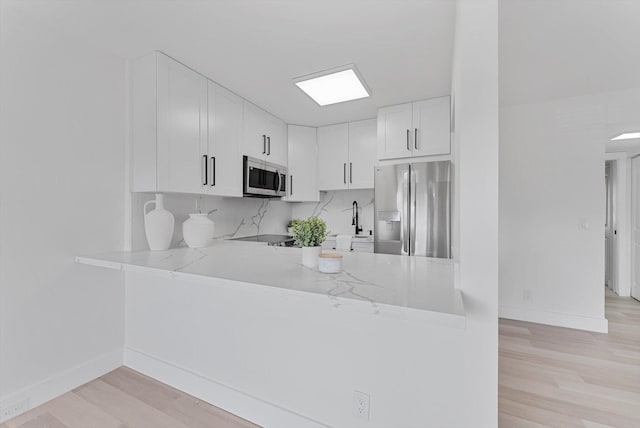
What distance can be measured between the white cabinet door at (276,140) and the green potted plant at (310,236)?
6.46 feet

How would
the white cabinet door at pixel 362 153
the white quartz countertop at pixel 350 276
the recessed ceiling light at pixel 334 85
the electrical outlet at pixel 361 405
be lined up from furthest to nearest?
the white cabinet door at pixel 362 153, the recessed ceiling light at pixel 334 85, the electrical outlet at pixel 361 405, the white quartz countertop at pixel 350 276

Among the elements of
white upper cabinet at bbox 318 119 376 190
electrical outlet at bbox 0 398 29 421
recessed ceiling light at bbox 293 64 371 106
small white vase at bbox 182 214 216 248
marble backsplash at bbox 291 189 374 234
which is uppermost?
recessed ceiling light at bbox 293 64 371 106

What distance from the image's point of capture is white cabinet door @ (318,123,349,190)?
362cm

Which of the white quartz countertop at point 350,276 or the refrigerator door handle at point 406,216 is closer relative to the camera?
the white quartz countertop at point 350,276

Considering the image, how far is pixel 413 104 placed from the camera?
2.96 meters

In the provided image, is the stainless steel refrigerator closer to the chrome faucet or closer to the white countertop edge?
the chrome faucet

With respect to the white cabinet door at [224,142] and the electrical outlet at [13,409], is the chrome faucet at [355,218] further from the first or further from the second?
the electrical outlet at [13,409]

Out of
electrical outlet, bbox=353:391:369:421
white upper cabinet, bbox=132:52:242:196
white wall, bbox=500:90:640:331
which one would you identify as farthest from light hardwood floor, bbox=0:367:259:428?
white wall, bbox=500:90:640:331

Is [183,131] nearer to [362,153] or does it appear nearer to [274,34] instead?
[274,34]

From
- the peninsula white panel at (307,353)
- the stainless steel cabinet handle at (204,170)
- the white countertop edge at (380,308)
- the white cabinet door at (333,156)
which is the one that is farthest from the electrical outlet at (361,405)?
the white cabinet door at (333,156)

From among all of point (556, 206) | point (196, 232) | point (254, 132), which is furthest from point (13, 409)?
point (556, 206)

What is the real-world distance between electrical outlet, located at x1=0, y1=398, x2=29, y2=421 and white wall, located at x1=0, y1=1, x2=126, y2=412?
0.03m

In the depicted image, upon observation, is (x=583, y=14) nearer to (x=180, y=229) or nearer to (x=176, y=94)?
(x=176, y=94)

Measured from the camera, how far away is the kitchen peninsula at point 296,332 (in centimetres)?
112
